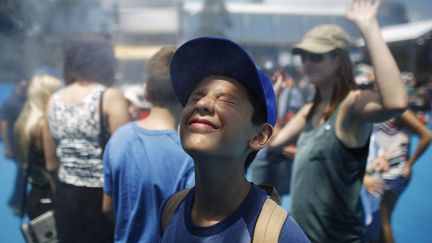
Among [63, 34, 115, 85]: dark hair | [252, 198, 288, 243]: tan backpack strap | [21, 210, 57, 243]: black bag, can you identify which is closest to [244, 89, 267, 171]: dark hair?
[252, 198, 288, 243]: tan backpack strap

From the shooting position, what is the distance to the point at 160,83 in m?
1.62

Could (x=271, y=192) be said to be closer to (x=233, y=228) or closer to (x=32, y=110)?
(x=233, y=228)

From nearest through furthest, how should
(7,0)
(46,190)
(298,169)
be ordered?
(7,0) < (298,169) < (46,190)

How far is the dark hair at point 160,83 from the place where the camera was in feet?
5.31

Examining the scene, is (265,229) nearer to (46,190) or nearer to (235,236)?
(235,236)

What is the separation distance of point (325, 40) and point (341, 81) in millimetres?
260

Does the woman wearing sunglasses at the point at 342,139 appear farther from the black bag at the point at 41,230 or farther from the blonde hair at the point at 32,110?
the blonde hair at the point at 32,110

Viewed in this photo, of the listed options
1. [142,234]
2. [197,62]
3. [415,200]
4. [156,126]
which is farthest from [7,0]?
[415,200]

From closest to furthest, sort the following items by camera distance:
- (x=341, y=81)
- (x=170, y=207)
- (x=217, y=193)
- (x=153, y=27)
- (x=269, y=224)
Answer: (x=269, y=224) < (x=217, y=193) < (x=170, y=207) < (x=341, y=81) < (x=153, y=27)

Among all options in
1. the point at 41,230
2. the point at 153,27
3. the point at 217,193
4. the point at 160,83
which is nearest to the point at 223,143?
the point at 217,193

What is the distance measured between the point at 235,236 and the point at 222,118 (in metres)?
0.31

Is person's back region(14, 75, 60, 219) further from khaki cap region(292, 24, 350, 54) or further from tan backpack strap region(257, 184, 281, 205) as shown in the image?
khaki cap region(292, 24, 350, 54)

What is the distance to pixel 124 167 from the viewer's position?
5.00ft

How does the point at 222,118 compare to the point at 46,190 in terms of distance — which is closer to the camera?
the point at 222,118
